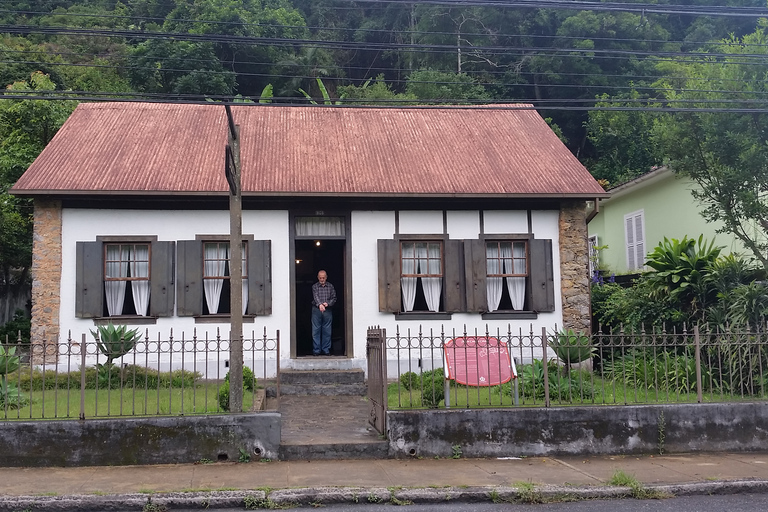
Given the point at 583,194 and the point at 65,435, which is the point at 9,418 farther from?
the point at 583,194

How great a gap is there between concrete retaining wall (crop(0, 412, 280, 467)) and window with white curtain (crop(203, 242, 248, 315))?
17.5ft

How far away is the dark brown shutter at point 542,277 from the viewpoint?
14.2 meters

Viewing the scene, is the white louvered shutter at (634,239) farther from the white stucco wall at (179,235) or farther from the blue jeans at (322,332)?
the white stucco wall at (179,235)

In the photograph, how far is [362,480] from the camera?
24.9 ft

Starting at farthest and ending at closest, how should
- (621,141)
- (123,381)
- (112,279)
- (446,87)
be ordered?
1. (446,87)
2. (621,141)
3. (112,279)
4. (123,381)

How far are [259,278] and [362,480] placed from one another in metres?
6.60

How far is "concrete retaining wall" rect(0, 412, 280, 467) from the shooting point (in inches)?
324

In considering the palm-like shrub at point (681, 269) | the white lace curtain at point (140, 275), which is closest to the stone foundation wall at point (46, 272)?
the white lace curtain at point (140, 275)

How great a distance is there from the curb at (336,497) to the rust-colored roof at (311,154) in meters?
7.25

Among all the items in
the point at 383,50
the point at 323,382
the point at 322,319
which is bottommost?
the point at 323,382

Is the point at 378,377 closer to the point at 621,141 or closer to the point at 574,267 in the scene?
the point at 574,267

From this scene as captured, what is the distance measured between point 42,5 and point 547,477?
35214 millimetres

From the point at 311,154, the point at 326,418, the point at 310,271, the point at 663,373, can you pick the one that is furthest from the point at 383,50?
the point at 326,418

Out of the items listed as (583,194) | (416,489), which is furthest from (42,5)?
(416,489)
